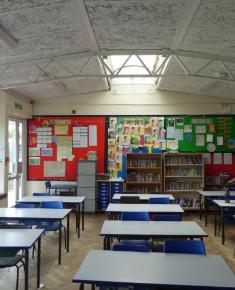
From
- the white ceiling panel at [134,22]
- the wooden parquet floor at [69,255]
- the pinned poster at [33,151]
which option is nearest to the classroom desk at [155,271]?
the wooden parquet floor at [69,255]

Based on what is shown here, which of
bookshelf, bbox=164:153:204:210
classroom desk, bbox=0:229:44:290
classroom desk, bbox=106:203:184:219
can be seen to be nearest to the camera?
classroom desk, bbox=0:229:44:290

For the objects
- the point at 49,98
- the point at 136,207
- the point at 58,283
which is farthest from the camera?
the point at 49,98

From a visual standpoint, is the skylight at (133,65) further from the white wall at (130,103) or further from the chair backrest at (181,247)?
the chair backrest at (181,247)

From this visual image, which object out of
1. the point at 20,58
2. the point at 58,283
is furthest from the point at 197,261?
the point at 20,58

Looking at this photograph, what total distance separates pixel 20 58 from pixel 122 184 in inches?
190

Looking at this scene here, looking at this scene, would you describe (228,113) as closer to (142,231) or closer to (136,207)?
(136,207)

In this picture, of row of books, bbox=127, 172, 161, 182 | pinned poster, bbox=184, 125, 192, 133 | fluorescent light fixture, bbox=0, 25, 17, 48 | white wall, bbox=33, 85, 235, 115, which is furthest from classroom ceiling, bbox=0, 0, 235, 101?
row of books, bbox=127, 172, 161, 182

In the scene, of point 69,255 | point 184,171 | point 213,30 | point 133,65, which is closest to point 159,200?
point 69,255

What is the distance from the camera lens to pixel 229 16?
4.18 m

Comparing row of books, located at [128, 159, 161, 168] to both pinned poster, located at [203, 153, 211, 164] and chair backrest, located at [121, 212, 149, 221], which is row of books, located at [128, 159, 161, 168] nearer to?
pinned poster, located at [203, 153, 211, 164]

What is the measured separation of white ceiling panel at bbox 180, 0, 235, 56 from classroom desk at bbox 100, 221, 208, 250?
102 inches

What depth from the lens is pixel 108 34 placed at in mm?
5359

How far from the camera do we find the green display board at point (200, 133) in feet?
32.7

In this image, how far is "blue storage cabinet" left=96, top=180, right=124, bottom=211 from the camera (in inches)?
381
